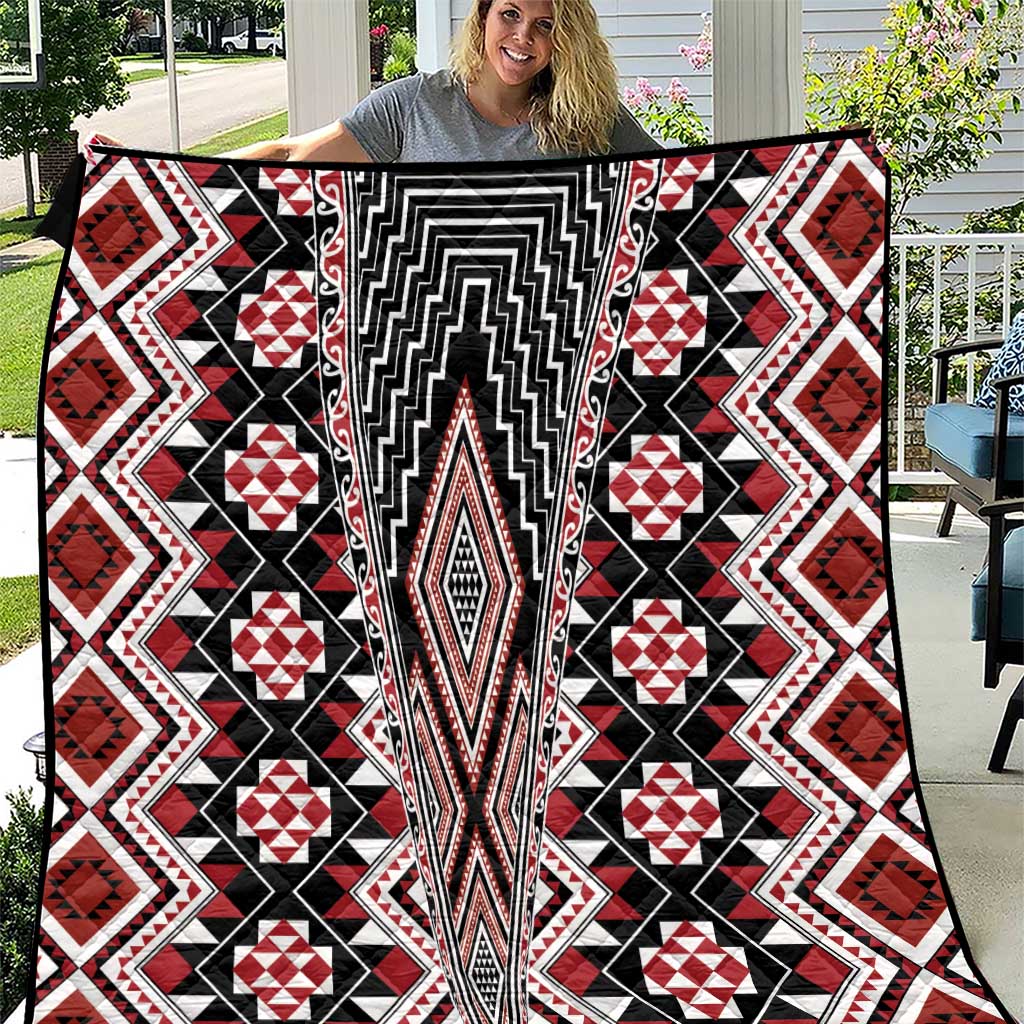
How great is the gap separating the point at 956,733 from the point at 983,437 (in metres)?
1.05

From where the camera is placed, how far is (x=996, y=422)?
3729 millimetres

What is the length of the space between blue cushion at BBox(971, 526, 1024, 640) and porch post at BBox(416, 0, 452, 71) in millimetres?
3176

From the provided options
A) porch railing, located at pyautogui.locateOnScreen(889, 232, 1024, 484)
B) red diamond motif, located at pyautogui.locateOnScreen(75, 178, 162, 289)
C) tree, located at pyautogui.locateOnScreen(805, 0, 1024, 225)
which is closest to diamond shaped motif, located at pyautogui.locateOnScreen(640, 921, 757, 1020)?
red diamond motif, located at pyautogui.locateOnScreen(75, 178, 162, 289)

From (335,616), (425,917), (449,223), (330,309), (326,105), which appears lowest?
(425,917)

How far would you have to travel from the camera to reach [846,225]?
6.37 feet

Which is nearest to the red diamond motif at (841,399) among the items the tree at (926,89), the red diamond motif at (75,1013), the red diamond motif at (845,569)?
the red diamond motif at (845,569)

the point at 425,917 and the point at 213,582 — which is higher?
the point at 213,582

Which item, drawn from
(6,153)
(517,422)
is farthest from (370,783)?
(6,153)

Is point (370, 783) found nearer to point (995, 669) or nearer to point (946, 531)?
point (995, 669)

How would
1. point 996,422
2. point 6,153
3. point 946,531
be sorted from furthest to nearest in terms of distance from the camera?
point 946,531, point 996,422, point 6,153

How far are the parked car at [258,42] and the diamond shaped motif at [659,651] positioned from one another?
7.40 ft

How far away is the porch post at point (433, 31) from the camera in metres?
5.20

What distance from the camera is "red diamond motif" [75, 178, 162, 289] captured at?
1.95 meters

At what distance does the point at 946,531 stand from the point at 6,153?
3632mm
